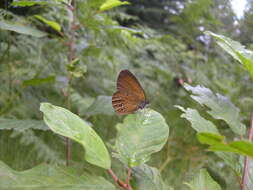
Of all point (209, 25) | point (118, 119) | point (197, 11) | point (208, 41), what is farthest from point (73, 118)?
point (208, 41)

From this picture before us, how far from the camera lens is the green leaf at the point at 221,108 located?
0.72m

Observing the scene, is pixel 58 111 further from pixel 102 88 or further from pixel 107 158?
pixel 102 88

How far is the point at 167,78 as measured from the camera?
3.20m

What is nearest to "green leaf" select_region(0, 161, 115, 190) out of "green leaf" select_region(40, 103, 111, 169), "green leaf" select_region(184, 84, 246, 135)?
"green leaf" select_region(40, 103, 111, 169)

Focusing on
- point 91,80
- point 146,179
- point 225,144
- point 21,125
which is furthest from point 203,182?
point 91,80

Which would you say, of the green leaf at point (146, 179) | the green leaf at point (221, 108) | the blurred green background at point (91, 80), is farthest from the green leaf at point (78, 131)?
the green leaf at point (221, 108)

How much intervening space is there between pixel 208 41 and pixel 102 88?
2403mm

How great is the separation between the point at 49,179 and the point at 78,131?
97 mm

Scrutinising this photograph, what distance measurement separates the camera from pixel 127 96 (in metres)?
0.94

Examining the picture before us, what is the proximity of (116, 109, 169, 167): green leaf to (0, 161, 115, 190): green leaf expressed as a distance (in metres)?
0.07

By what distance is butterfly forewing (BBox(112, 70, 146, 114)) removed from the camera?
0.88 m

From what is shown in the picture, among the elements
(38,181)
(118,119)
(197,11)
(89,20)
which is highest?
(197,11)

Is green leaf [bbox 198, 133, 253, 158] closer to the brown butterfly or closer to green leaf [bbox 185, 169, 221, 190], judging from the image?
green leaf [bbox 185, 169, 221, 190]

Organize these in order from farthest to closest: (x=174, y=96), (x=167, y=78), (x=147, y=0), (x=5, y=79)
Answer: (x=147, y=0), (x=174, y=96), (x=167, y=78), (x=5, y=79)
